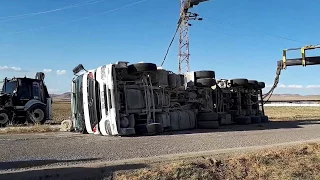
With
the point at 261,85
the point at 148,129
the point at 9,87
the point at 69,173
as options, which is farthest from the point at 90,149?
the point at 261,85

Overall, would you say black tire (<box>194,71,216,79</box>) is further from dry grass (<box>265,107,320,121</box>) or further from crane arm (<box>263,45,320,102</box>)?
dry grass (<box>265,107,320,121</box>)

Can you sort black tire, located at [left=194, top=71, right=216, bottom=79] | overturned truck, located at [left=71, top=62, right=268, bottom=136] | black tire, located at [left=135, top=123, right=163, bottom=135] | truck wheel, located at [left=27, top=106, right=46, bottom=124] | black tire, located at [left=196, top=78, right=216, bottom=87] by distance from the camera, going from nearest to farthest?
overturned truck, located at [left=71, top=62, right=268, bottom=136] < black tire, located at [left=135, top=123, right=163, bottom=135] < black tire, located at [left=196, top=78, right=216, bottom=87] < black tire, located at [left=194, top=71, right=216, bottom=79] < truck wheel, located at [left=27, top=106, right=46, bottom=124]

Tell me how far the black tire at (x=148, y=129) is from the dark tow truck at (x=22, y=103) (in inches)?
319

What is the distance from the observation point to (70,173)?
6.02 m

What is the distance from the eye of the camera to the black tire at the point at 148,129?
12.6 meters

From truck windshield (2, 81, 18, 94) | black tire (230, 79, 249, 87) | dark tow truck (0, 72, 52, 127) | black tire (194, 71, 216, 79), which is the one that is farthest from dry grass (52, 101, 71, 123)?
black tire (230, 79, 249, 87)

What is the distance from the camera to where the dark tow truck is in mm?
18984

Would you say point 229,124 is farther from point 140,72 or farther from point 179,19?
point 179,19

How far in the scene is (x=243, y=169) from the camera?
6.89 m

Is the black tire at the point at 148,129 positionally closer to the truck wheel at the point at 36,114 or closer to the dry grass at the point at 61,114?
the truck wheel at the point at 36,114

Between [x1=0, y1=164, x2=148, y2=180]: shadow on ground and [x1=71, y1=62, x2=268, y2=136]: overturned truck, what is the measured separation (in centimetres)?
580

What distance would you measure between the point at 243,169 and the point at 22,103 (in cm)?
1517

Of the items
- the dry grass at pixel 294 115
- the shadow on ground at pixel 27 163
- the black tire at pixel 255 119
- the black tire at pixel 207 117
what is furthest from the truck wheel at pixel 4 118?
the dry grass at pixel 294 115

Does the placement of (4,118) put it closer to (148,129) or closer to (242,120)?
(148,129)
